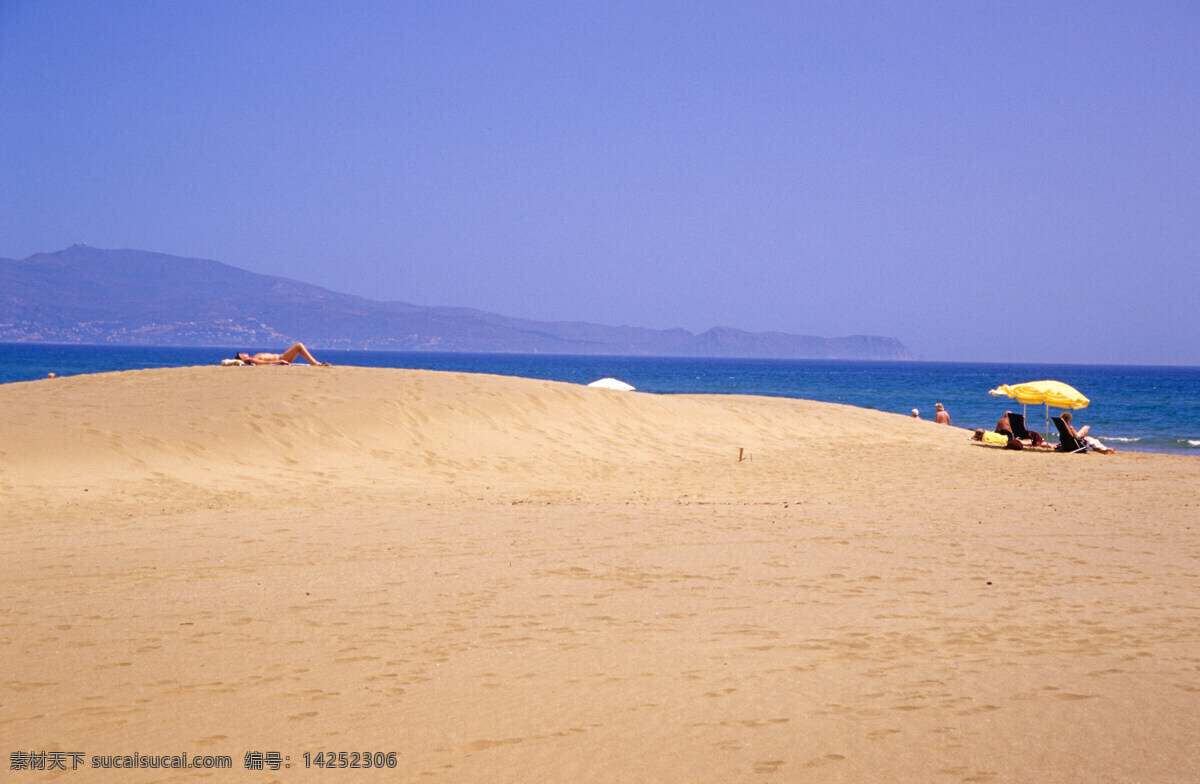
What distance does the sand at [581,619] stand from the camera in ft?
13.1

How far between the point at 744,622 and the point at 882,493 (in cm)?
675

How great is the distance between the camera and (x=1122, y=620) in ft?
19.1

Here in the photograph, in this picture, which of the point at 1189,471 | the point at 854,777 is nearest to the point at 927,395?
the point at 1189,471

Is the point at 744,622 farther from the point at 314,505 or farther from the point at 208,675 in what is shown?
the point at 314,505

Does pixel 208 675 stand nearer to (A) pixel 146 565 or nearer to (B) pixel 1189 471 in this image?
(A) pixel 146 565

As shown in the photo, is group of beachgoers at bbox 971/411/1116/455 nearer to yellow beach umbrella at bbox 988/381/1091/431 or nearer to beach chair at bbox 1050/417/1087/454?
beach chair at bbox 1050/417/1087/454

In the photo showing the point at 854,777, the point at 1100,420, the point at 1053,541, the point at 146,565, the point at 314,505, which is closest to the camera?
the point at 854,777

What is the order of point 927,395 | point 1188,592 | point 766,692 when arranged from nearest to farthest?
point 766,692 < point 1188,592 < point 927,395

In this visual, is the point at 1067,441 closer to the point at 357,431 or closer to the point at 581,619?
the point at 357,431

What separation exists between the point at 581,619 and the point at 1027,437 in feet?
54.2

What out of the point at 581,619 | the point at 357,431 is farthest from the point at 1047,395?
the point at 581,619

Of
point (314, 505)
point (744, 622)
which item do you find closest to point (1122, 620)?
point (744, 622)

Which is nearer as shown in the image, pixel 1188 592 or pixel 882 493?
pixel 1188 592

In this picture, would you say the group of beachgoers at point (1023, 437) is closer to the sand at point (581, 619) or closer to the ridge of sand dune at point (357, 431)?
the ridge of sand dune at point (357, 431)
